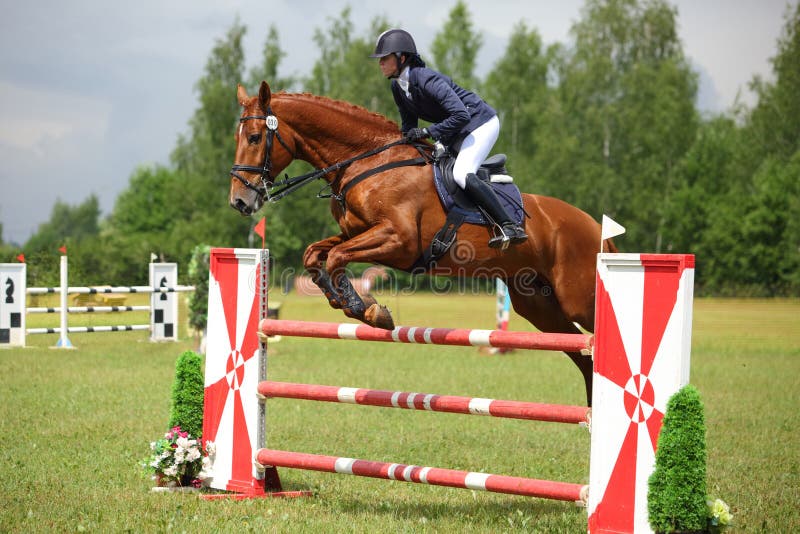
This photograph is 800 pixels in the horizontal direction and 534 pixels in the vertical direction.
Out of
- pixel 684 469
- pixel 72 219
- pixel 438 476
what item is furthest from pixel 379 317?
pixel 72 219

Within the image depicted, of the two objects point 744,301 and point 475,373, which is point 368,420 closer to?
point 475,373

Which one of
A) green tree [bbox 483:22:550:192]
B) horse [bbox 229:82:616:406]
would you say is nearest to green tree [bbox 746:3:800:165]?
green tree [bbox 483:22:550:192]

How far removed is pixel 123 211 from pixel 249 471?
199ft

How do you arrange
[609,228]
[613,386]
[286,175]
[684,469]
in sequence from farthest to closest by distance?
[286,175] < [609,228] < [613,386] < [684,469]

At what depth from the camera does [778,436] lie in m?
7.16

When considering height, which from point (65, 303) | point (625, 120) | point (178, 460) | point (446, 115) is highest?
point (625, 120)

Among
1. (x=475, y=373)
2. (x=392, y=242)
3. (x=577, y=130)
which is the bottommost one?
(x=475, y=373)

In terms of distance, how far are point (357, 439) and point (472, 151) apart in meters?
2.94

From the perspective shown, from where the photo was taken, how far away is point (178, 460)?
4.82 metres

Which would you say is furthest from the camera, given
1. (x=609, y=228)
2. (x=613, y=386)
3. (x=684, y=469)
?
(x=609, y=228)

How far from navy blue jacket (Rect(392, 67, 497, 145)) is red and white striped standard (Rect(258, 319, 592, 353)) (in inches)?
49.8

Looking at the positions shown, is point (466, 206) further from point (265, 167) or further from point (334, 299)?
point (265, 167)

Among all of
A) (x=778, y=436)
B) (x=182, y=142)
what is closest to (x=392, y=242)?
(x=778, y=436)

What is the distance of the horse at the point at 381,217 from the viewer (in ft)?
15.3
